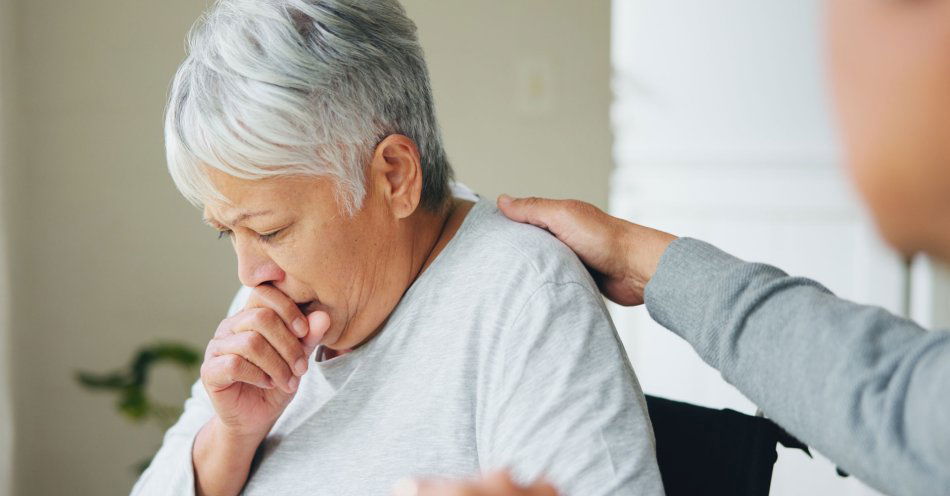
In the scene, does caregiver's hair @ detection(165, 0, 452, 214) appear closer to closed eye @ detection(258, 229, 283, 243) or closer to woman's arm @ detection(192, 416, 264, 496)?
closed eye @ detection(258, 229, 283, 243)

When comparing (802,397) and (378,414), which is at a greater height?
(802,397)

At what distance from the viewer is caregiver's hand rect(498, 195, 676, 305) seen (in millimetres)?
1146

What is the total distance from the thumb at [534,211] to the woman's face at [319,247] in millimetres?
156

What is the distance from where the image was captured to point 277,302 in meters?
1.17

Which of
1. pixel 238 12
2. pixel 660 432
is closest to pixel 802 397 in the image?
pixel 660 432

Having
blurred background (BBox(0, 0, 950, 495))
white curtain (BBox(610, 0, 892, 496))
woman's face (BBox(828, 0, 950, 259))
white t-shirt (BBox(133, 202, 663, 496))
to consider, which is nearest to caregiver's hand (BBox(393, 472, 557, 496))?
woman's face (BBox(828, 0, 950, 259))

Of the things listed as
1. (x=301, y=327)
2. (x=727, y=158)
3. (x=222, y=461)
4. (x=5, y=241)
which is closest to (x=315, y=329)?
(x=301, y=327)

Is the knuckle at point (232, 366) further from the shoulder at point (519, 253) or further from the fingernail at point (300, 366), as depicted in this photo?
the shoulder at point (519, 253)

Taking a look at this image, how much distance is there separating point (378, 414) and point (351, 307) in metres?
0.14

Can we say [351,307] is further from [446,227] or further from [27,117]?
[27,117]

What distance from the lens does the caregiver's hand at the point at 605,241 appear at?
115 cm

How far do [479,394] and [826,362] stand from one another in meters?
0.42

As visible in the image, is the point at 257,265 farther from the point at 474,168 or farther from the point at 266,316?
the point at 474,168

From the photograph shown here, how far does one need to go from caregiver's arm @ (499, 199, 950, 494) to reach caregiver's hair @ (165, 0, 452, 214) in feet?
1.30
